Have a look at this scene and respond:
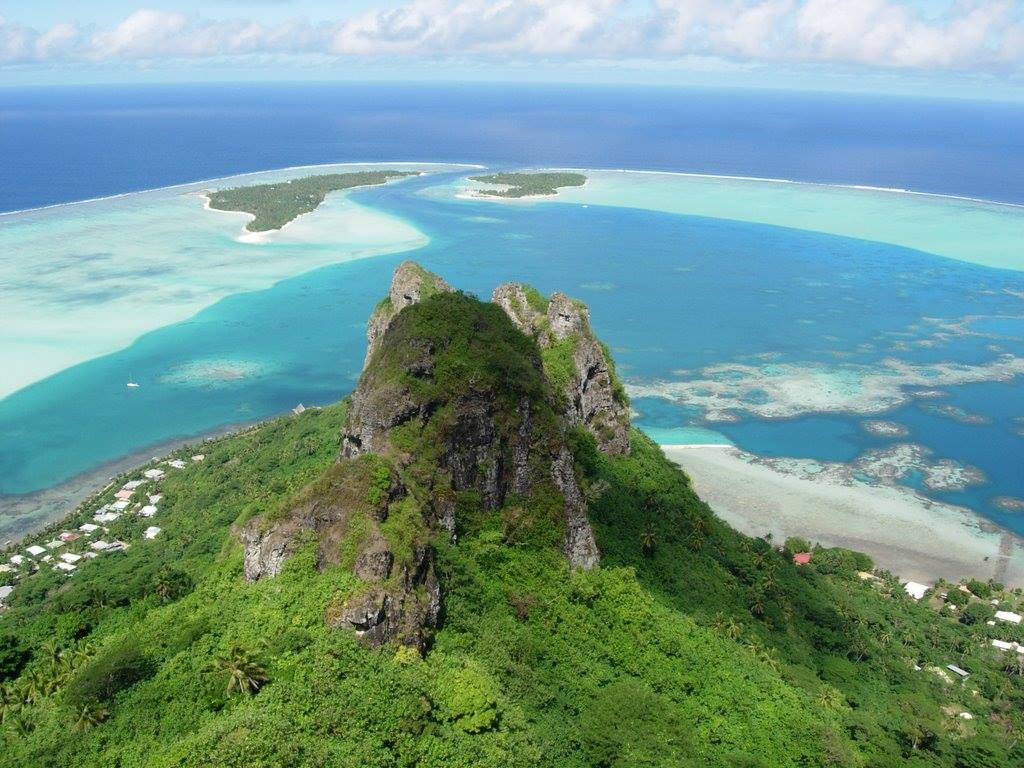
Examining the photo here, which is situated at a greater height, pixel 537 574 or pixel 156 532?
pixel 537 574

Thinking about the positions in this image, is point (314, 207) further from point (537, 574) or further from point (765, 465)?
point (537, 574)

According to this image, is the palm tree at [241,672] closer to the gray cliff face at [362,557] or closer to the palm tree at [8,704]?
the gray cliff face at [362,557]

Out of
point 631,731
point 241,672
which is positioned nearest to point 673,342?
point 631,731

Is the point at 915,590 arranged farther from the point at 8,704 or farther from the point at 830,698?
the point at 8,704

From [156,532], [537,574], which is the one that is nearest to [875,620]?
[537,574]

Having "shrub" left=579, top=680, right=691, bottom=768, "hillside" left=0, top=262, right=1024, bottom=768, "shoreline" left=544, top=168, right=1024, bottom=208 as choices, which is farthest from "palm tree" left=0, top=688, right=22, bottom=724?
"shoreline" left=544, top=168, right=1024, bottom=208

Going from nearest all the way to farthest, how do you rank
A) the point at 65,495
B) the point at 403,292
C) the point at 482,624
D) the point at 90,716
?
the point at 90,716, the point at 482,624, the point at 403,292, the point at 65,495
